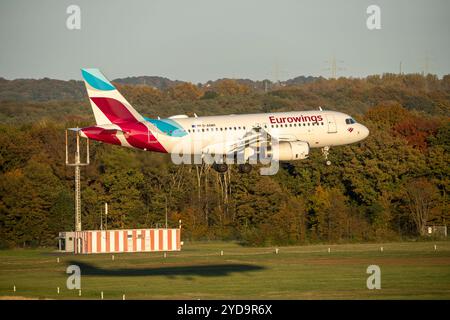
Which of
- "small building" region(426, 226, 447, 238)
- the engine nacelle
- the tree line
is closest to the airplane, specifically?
the engine nacelle

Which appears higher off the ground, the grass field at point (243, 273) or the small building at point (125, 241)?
the small building at point (125, 241)

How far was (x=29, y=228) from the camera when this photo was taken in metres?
135

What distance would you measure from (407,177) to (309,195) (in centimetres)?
1437

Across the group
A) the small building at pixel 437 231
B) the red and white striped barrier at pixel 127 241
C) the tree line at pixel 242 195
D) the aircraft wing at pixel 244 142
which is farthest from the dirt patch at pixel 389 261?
the small building at pixel 437 231

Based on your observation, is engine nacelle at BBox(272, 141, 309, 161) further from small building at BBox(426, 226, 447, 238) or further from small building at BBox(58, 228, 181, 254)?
small building at BBox(426, 226, 447, 238)

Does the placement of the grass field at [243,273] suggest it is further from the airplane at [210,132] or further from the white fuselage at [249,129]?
the white fuselage at [249,129]

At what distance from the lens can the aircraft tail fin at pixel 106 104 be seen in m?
96.2

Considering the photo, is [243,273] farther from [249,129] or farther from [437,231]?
[437,231]

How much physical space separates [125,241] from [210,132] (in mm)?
30844

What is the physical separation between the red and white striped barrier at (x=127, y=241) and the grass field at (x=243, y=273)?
114 inches

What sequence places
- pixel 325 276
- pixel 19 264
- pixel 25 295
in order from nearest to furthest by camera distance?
pixel 25 295 → pixel 325 276 → pixel 19 264

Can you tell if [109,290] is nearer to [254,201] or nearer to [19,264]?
[19,264]

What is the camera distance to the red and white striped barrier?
Result: 119375 millimetres

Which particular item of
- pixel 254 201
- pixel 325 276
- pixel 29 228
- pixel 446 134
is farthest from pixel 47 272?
pixel 446 134
